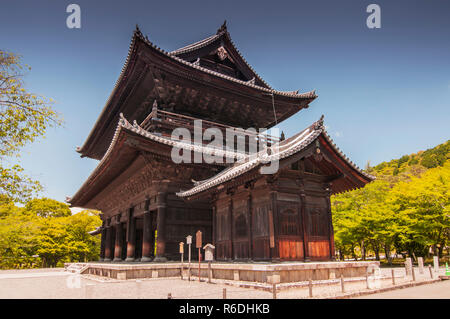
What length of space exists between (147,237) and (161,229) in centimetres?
154

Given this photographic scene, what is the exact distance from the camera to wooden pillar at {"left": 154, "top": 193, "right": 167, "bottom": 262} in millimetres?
16156

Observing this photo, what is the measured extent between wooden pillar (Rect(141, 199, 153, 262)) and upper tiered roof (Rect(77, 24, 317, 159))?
6956 millimetres

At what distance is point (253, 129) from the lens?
2402 cm

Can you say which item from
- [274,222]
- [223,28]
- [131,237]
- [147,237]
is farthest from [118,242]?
[223,28]

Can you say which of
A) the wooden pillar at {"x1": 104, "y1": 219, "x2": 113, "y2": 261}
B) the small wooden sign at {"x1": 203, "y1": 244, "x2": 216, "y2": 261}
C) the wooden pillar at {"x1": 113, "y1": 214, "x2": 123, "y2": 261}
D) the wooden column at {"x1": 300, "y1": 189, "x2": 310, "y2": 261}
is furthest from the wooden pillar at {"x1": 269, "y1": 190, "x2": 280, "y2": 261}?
the wooden pillar at {"x1": 104, "y1": 219, "x2": 113, "y2": 261}

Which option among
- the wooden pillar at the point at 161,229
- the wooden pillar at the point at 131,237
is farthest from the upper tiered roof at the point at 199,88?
the wooden pillar at the point at 131,237

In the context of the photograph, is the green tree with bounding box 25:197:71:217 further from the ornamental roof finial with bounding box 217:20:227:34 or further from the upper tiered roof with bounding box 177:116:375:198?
the upper tiered roof with bounding box 177:116:375:198

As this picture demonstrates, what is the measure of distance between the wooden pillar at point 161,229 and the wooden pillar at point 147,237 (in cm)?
110

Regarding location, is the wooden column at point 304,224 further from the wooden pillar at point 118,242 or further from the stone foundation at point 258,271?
the wooden pillar at point 118,242

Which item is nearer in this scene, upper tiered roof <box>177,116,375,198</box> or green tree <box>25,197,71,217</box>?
upper tiered roof <box>177,116,375,198</box>

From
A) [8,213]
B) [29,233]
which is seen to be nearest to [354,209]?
[29,233]
